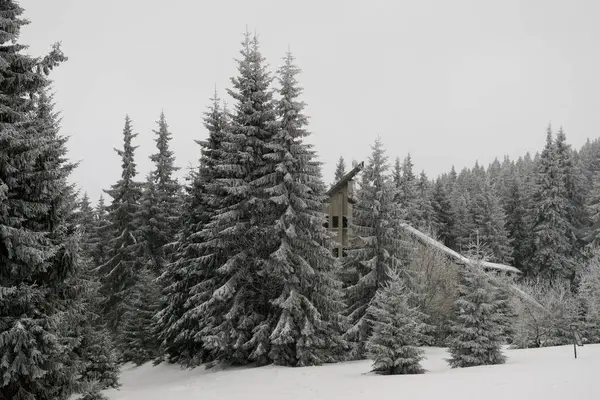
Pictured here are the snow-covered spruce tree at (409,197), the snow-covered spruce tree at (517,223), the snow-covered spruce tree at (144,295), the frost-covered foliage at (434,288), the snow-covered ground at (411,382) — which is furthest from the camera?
the snow-covered spruce tree at (517,223)

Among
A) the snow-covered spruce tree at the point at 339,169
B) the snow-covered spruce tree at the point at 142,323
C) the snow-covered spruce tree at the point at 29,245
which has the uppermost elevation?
the snow-covered spruce tree at the point at 339,169

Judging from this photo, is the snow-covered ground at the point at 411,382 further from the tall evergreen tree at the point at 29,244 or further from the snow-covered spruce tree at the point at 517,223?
the snow-covered spruce tree at the point at 517,223

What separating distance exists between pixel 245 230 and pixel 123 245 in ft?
70.9

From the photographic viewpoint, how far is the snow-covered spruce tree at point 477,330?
18.4m

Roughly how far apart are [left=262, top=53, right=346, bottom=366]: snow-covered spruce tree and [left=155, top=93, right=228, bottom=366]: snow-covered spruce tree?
10.7 ft

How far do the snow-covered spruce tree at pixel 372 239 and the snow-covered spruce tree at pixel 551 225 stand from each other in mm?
33405

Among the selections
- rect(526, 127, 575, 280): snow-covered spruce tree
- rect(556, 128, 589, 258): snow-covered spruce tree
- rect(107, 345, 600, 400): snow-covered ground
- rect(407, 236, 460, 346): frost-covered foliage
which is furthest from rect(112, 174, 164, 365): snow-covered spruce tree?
rect(556, 128, 589, 258): snow-covered spruce tree

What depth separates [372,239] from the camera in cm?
2738

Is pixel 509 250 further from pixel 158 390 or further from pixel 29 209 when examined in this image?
pixel 29 209

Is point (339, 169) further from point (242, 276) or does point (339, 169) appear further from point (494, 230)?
point (242, 276)

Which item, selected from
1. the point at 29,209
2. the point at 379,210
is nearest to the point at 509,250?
the point at 379,210

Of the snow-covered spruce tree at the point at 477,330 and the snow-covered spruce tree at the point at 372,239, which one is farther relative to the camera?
the snow-covered spruce tree at the point at 372,239

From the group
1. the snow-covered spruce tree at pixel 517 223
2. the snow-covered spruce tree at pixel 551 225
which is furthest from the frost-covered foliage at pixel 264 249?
the snow-covered spruce tree at pixel 517 223

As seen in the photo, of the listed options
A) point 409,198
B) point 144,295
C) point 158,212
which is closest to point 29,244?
Result: point 144,295
